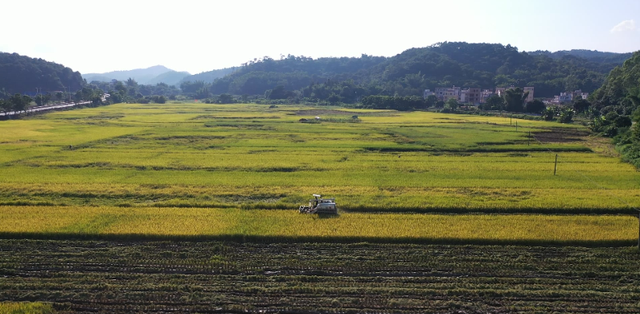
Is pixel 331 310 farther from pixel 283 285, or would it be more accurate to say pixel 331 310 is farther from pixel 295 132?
pixel 295 132

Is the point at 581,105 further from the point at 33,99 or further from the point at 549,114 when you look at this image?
the point at 33,99

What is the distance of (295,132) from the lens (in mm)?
46062

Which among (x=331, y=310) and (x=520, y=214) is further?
(x=520, y=214)

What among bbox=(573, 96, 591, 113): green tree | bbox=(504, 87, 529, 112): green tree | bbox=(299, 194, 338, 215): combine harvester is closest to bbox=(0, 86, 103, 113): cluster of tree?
bbox=(299, 194, 338, 215): combine harvester

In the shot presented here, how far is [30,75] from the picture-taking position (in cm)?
12338

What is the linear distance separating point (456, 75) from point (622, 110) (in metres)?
78.0

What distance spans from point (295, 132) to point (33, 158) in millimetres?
23071

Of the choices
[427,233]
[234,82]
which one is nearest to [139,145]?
[427,233]

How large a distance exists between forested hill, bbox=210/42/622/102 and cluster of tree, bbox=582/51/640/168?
43307 mm

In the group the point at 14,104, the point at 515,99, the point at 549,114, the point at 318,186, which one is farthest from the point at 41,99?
the point at 549,114

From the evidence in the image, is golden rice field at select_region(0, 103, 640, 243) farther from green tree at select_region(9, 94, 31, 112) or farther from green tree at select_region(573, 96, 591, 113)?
green tree at select_region(573, 96, 591, 113)

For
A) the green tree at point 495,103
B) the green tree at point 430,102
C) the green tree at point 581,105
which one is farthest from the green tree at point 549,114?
the green tree at point 430,102

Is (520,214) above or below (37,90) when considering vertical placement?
below

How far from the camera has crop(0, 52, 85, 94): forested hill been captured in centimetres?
11744
